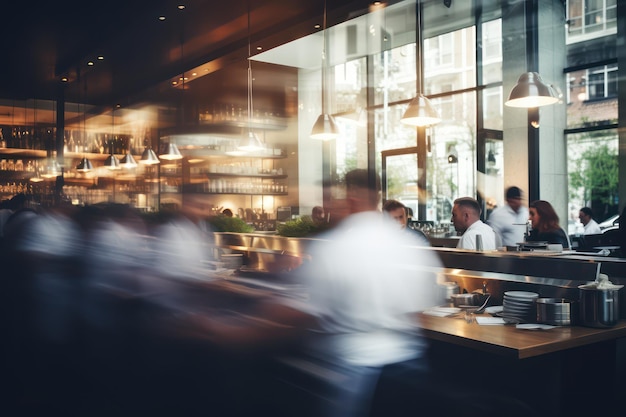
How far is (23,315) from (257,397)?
2.10ft

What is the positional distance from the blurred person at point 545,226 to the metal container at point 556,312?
242cm

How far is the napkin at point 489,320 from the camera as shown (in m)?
2.75

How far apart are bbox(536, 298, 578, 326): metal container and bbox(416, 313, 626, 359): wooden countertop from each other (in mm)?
42

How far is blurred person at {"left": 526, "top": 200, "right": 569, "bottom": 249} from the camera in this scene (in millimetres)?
5008

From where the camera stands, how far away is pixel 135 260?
1729 millimetres

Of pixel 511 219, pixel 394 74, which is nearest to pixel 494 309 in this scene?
pixel 511 219

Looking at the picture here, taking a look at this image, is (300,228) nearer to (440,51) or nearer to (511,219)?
(511,219)

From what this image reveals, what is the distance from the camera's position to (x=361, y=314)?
194 cm

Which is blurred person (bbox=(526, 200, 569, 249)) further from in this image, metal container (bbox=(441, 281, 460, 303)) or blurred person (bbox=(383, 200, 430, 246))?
metal container (bbox=(441, 281, 460, 303))

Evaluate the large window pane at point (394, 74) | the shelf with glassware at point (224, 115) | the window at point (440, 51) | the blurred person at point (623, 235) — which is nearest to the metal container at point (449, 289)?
the blurred person at point (623, 235)

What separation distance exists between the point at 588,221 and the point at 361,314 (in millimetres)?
6417

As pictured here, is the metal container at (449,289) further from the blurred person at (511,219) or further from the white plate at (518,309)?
the blurred person at (511,219)

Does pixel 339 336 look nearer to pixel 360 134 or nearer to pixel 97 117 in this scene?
pixel 97 117

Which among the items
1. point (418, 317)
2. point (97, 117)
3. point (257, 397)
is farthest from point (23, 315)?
point (418, 317)
